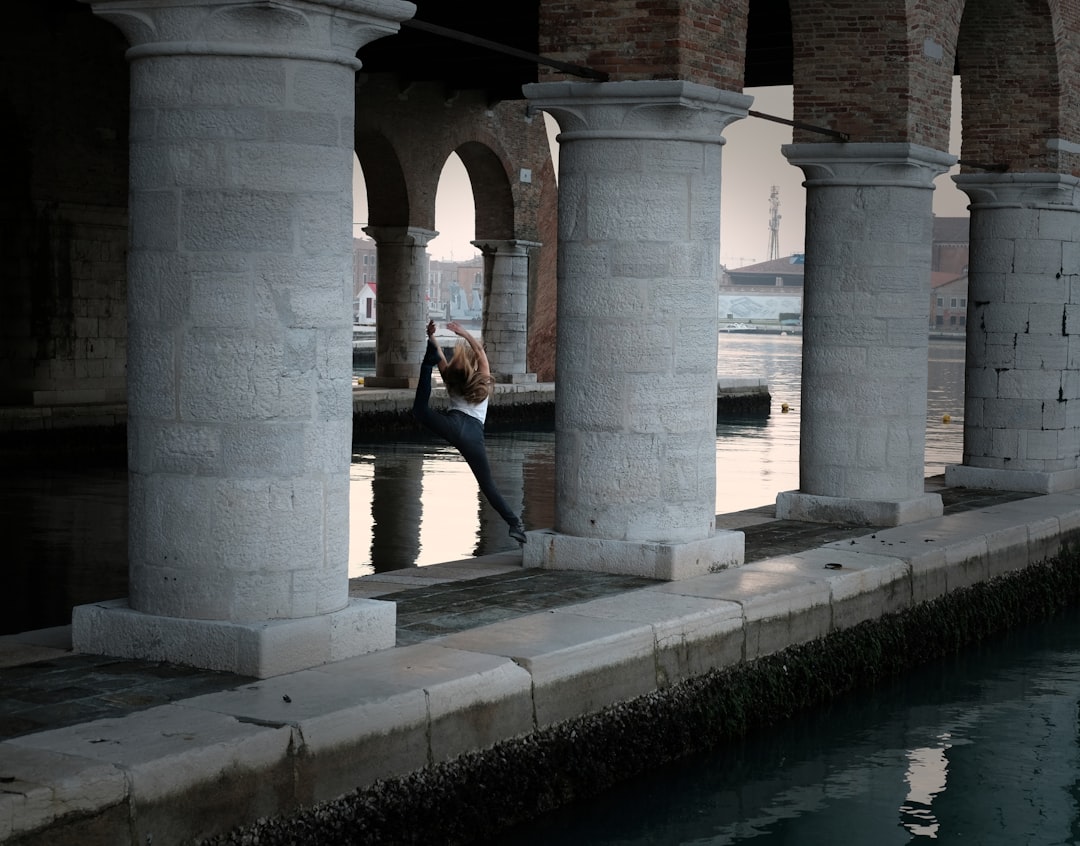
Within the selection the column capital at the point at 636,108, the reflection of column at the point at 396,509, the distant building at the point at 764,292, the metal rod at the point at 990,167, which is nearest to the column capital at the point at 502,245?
the reflection of column at the point at 396,509

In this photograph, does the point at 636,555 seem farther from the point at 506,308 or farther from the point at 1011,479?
the point at 506,308

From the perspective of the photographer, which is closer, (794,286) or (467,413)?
(467,413)

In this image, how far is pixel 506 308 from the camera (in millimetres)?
24578

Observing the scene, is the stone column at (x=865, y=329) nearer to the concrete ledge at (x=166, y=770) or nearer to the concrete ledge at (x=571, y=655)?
the concrete ledge at (x=571, y=655)

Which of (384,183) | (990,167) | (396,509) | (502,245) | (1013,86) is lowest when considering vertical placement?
(396,509)

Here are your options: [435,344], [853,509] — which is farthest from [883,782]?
[853,509]

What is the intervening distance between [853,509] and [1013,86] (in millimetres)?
4128

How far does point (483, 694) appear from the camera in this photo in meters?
5.55

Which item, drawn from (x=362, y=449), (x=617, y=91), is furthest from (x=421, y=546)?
(x=362, y=449)

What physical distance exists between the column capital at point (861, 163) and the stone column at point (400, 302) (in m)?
13.1

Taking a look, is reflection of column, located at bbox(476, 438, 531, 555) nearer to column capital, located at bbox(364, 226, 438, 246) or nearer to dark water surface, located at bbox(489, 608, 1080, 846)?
dark water surface, located at bbox(489, 608, 1080, 846)

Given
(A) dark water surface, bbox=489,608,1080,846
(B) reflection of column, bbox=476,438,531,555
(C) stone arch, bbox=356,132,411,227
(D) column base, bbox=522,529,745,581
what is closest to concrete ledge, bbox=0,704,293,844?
(A) dark water surface, bbox=489,608,1080,846

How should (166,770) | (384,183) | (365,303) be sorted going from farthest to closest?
(365,303) < (384,183) < (166,770)

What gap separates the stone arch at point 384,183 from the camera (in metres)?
22.7
